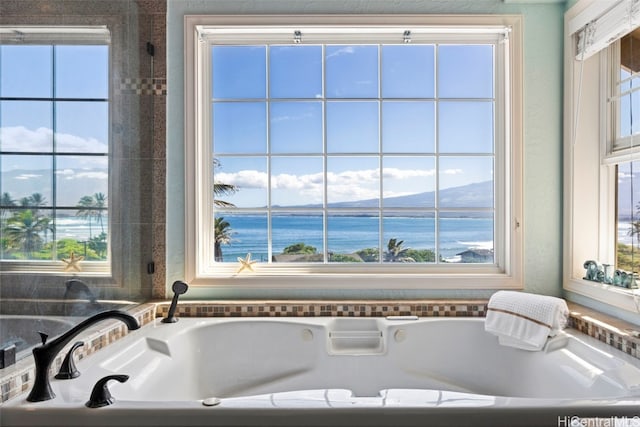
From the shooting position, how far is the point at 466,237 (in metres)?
2.43

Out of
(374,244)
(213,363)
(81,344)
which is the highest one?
(374,244)

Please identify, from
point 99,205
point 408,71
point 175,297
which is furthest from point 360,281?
point 99,205

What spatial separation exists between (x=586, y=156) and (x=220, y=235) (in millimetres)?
2041

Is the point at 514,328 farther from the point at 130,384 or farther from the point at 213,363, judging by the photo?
the point at 130,384

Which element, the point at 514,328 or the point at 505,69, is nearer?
the point at 514,328

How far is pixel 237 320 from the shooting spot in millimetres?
2104

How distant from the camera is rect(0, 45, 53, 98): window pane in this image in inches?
54.9

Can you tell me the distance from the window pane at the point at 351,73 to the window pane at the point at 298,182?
1.41ft

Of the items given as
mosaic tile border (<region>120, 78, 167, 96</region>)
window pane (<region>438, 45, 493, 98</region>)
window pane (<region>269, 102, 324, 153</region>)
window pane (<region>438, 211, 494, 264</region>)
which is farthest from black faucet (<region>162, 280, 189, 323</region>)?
window pane (<region>438, 45, 493, 98</region>)

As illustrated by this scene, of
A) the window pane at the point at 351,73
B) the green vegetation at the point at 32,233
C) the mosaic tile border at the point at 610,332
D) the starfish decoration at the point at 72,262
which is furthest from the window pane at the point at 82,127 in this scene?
the mosaic tile border at the point at 610,332

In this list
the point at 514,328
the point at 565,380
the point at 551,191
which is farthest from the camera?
the point at 551,191

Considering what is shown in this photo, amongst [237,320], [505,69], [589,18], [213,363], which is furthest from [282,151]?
[589,18]

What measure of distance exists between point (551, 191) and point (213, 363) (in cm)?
200

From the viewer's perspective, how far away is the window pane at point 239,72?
7.98ft
